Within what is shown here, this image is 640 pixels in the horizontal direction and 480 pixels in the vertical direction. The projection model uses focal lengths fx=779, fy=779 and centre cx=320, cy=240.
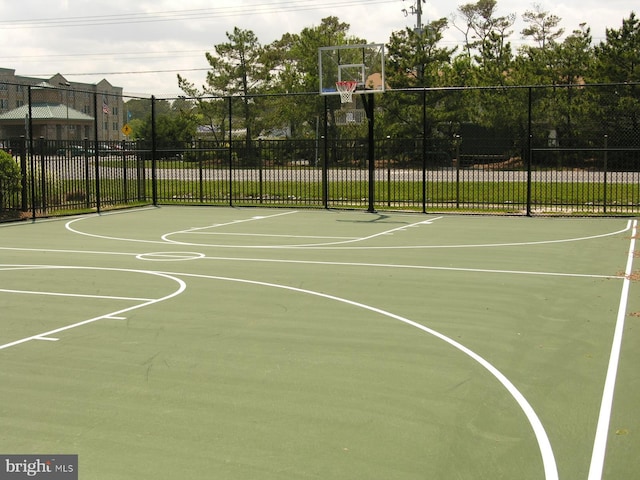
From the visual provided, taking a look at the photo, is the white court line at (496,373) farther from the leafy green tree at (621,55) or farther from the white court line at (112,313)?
the leafy green tree at (621,55)

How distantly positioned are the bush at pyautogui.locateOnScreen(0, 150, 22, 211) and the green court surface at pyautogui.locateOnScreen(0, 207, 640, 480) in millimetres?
6561

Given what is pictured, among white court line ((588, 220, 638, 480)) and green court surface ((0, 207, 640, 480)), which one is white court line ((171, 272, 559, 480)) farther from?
white court line ((588, 220, 638, 480))

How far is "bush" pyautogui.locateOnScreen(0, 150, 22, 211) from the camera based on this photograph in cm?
1897

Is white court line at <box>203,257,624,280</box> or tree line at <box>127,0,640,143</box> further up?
tree line at <box>127,0,640,143</box>

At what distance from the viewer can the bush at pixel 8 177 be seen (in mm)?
18969

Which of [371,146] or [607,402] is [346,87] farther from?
[607,402]

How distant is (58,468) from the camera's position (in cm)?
434

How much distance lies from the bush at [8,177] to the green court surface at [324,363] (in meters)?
6.56

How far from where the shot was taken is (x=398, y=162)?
31797mm

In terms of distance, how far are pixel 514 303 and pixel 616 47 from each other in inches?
1240

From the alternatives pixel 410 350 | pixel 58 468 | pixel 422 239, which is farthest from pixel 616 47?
pixel 58 468

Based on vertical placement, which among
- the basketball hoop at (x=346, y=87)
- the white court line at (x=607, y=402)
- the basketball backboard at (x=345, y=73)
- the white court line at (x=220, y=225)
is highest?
the basketball backboard at (x=345, y=73)

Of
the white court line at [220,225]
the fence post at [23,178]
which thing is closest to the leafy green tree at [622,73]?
the white court line at [220,225]

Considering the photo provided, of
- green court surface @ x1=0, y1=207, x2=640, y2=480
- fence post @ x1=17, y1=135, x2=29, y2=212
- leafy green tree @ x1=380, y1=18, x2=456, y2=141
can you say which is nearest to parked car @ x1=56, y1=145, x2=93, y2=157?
fence post @ x1=17, y1=135, x2=29, y2=212
